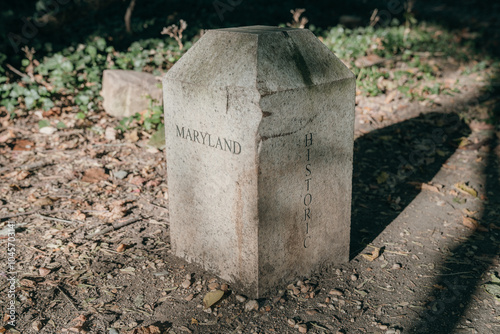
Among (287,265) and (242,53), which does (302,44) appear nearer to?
(242,53)

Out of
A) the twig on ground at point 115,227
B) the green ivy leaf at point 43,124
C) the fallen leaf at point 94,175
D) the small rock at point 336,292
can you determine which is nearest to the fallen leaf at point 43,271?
the twig on ground at point 115,227

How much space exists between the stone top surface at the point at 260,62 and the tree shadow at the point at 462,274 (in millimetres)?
1348

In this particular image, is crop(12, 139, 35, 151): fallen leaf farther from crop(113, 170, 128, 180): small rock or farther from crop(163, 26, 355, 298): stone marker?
crop(163, 26, 355, 298): stone marker

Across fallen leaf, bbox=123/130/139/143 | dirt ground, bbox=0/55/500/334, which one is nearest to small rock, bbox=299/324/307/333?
dirt ground, bbox=0/55/500/334

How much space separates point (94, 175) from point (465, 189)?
10.4 ft

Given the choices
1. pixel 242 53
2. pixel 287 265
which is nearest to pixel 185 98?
pixel 242 53

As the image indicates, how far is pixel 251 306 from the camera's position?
8.70 ft

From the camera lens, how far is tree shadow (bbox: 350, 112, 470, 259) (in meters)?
3.71

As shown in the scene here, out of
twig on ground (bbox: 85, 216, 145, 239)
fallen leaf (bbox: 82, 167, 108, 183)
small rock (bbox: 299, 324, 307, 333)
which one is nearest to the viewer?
small rock (bbox: 299, 324, 307, 333)

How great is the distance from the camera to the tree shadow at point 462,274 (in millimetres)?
2572

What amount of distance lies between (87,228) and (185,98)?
1429 mm

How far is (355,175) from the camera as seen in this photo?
4441 mm

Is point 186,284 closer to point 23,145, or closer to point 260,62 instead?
point 260,62

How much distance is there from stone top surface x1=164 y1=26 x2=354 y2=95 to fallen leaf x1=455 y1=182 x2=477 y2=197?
201 cm
